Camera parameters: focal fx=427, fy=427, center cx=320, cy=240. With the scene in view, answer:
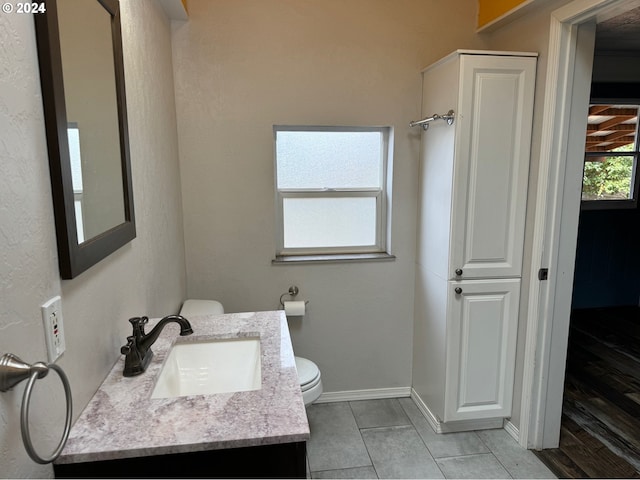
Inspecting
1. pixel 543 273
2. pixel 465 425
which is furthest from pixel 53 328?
pixel 465 425

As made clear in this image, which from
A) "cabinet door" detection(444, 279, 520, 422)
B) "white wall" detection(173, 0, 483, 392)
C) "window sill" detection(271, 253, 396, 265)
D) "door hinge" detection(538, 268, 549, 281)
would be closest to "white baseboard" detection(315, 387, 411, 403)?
"white wall" detection(173, 0, 483, 392)

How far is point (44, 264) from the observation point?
85 cm

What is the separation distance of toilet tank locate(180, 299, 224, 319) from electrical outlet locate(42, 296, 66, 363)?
1221mm

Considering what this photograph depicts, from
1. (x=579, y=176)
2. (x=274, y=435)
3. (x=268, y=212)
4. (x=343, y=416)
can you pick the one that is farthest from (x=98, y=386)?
(x=579, y=176)

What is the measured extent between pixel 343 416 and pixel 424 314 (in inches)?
30.5

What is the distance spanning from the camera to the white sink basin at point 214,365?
4.67ft

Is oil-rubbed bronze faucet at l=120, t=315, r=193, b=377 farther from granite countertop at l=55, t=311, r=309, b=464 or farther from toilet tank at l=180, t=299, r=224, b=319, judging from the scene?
toilet tank at l=180, t=299, r=224, b=319

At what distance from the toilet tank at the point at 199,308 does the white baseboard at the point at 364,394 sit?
97cm

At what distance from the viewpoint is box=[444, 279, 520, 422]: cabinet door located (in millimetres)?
2213

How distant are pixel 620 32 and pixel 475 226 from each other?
2.02 meters

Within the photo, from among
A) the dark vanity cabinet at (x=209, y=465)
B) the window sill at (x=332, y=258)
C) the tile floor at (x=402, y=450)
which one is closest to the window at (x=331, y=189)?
the window sill at (x=332, y=258)

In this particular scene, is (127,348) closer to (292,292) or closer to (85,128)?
(85,128)

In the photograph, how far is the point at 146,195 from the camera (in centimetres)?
166

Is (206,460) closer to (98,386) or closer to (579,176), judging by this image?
(98,386)
